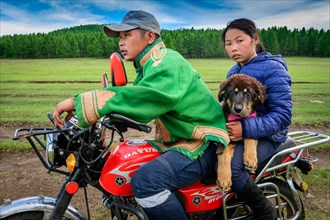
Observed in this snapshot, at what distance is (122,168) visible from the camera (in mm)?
2805

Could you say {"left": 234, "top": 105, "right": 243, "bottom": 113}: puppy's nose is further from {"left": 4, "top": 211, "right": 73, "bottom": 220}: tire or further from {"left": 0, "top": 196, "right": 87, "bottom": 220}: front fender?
→ {"left": 4, "top": 211, "right": 73, "bottom": 220}: tire

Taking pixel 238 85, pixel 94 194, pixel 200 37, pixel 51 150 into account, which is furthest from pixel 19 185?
pixel 200 37

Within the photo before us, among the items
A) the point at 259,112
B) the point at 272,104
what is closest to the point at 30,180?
the point at 259,112

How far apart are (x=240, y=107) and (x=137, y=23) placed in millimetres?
1228

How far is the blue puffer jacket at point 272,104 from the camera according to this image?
312cm

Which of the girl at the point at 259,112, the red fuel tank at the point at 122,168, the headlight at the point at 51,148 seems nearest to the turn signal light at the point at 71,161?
the headlight at the point at 51,148

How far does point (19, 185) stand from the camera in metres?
5.90

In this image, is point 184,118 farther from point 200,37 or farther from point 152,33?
point 200,37

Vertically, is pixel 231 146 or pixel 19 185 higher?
pixel 231 146

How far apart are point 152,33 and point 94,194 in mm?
3565

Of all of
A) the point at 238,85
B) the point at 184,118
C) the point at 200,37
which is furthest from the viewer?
the point at 200,37

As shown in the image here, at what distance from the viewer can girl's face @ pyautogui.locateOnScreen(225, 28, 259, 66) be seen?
371 centimetres

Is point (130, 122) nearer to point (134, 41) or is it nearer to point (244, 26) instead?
point (134, 41)

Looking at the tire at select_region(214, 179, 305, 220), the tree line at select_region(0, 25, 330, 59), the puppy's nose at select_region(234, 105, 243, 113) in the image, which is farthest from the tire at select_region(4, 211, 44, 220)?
the tree line at select_region(0, 25, 330, 59)
